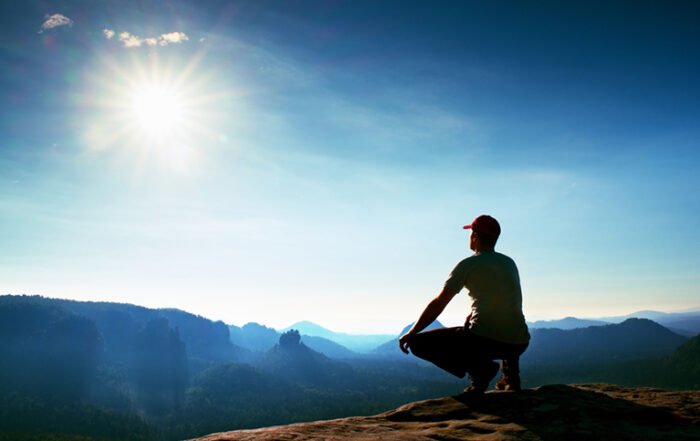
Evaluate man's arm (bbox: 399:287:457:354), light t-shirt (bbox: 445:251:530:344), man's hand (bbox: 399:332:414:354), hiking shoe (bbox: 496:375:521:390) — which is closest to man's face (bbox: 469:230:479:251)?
light t-shirt (bbox: 445:251:530:344)

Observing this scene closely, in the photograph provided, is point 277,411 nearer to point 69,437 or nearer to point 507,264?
point 69,437

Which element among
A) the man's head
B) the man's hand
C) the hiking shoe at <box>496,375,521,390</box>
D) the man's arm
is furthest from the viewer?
the hiking shoe at <box>496,375,521,390</box>

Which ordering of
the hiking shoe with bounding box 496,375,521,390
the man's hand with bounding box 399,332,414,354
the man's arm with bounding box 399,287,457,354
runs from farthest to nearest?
the hiking shoe with bounding box 496,375,521,390, the man's hand with bounding box 399,332,414,354, the man's arm with bounding box 399,287,457,354

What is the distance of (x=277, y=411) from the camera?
645ft

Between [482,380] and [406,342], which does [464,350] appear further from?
[406,342]

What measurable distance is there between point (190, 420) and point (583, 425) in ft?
755

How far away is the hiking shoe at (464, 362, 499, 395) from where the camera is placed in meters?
6.88

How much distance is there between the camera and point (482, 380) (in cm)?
696

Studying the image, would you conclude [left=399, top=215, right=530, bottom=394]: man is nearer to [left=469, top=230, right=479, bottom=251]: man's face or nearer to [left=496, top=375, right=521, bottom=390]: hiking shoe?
[left=469, top=230, right=479, bottom=251]: man's face

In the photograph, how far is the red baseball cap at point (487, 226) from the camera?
6.88 m

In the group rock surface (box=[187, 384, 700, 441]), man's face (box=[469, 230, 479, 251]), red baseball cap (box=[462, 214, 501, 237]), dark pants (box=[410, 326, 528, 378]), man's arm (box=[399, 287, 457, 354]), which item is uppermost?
red baseball cap (box=[462, 214, 501, 237])

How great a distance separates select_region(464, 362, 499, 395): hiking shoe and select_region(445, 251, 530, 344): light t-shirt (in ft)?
2.51

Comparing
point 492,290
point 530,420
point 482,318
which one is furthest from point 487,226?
point 530,420

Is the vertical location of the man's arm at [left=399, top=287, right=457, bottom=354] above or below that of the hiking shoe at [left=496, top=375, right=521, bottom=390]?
above
